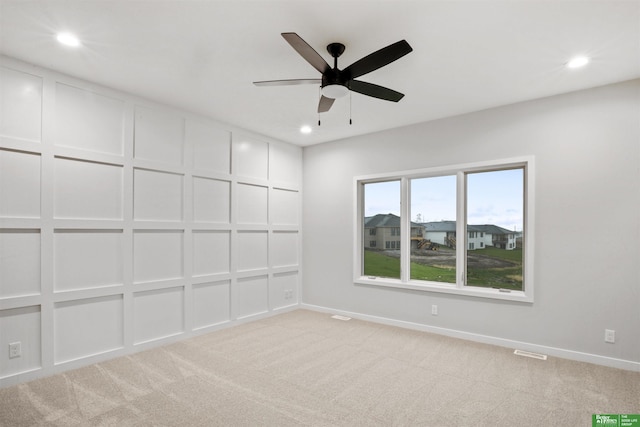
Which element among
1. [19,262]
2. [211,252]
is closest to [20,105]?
[19,262]

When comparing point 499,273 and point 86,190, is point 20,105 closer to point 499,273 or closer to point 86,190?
point 86,190

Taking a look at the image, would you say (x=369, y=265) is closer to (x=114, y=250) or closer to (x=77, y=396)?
(x=114, y=250)

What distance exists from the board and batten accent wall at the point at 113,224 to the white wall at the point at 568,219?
7.98 ft

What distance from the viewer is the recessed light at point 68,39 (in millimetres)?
2474

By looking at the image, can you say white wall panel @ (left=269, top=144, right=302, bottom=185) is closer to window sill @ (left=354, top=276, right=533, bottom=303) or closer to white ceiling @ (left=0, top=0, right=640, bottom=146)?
white ceiling @ (left=0, top=0, right=640, bottom=146)

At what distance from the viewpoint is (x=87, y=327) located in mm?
3176

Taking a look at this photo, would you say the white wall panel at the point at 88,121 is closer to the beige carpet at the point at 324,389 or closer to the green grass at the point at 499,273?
the beige carpet at the point at 324,389

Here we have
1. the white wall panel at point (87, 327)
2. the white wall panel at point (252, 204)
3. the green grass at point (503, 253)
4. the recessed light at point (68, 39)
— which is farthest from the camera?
the white wall panel at point (252, 204)

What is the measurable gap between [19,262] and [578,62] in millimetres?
5008

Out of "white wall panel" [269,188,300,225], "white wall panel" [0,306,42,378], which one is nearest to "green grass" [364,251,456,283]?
"white wall panel" [269,188,300,225]

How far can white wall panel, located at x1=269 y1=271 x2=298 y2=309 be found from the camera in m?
5.07

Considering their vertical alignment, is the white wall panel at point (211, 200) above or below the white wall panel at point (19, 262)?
above

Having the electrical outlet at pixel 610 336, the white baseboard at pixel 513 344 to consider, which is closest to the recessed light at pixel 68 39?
the white baseboard at pixel 513 344

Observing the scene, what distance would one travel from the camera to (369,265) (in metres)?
5.07
